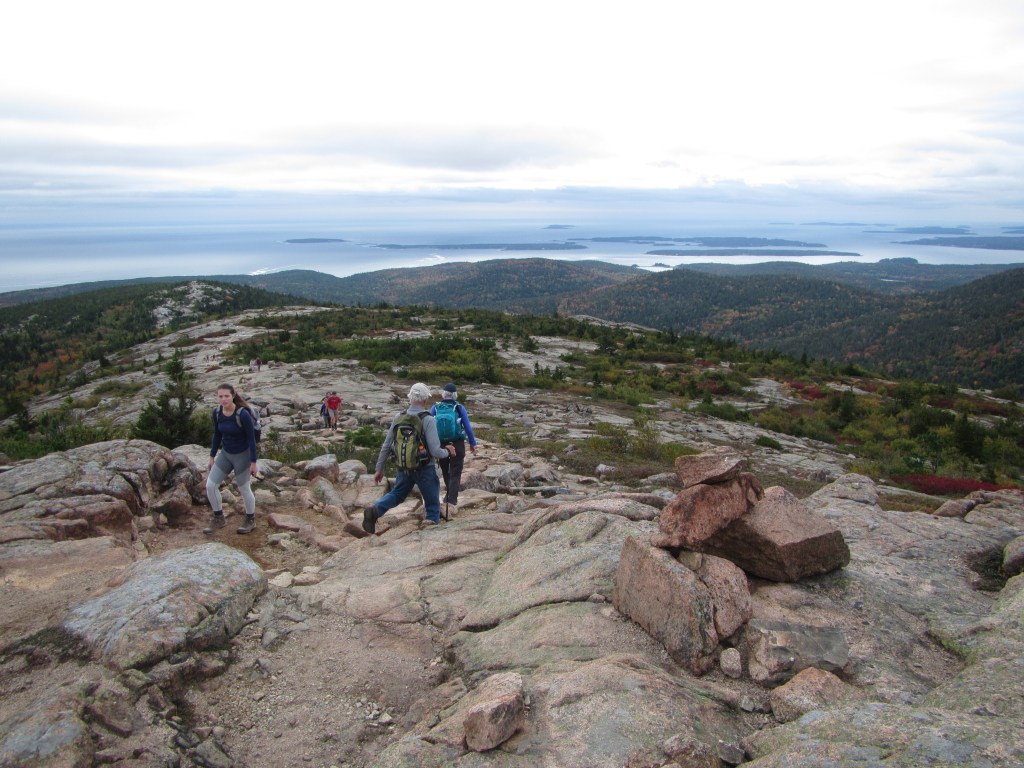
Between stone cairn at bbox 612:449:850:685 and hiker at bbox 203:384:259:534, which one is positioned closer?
stone cairn at bbox 612:449:850:685

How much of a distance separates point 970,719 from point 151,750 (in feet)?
14.5

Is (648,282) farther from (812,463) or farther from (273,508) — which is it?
(273,508)

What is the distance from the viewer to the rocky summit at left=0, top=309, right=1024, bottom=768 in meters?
3.16

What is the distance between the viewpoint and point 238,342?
33.3 meters

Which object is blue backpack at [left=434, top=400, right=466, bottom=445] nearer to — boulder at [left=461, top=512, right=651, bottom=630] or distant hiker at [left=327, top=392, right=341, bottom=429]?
boulder at [left=461, top=512, right=651, bottom=630]

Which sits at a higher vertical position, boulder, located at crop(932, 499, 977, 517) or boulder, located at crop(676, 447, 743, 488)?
boulder, located at crop(676, 447, 743, 488)

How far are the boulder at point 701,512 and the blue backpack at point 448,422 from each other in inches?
135

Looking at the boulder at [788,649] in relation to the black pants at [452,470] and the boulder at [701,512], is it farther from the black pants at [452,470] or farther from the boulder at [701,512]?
the black pants at [452,470]

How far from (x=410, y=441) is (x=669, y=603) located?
358 cm

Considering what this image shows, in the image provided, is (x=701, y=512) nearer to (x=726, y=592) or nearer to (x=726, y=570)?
(x=726, y=570)

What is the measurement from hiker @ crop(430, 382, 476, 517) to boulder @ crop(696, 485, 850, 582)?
3.59m

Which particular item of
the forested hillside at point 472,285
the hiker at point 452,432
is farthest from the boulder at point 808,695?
the forested hillside at point 472,285

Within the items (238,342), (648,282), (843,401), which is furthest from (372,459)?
(648,282)

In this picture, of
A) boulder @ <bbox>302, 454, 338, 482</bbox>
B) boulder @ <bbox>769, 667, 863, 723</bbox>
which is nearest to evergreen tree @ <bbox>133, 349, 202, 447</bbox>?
boulder @ <bbox>302, 454, 338, 482</bbox>
